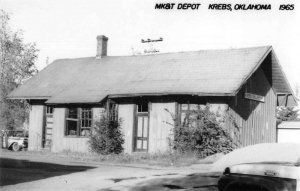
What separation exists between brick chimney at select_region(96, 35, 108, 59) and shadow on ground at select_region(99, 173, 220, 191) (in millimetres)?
16444

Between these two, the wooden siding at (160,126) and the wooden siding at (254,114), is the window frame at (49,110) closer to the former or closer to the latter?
the wooden siding at (160,126)

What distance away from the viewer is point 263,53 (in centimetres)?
2166

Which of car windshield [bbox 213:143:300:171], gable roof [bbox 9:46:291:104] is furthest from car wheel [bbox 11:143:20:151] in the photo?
car windshield [bbox 213:143:300:171]

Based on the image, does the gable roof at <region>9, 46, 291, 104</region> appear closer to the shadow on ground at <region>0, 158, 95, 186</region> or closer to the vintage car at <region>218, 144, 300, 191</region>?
the shadow on ground at <region>0, 158, 95, 186</region>

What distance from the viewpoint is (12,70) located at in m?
35.4

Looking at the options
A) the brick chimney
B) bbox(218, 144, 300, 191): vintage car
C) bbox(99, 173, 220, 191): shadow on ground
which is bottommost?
bbox(99, 173, 220, 191): shadow on ground

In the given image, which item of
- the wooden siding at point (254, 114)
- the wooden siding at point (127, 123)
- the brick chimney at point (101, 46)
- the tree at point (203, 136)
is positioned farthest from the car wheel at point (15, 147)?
the wooden siding at point (254, 114)

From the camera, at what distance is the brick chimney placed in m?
28.5

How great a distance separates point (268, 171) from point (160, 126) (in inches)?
638

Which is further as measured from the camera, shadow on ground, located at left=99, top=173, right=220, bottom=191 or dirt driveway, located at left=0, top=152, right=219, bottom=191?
dirt driveway, located at left=0, top=152, right=219, bottom=191

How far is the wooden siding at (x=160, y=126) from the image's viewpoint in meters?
21.2

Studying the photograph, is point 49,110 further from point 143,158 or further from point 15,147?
point 143,158

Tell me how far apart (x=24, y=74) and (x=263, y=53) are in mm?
21661

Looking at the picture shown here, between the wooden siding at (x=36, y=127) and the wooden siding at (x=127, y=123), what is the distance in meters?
5.87
